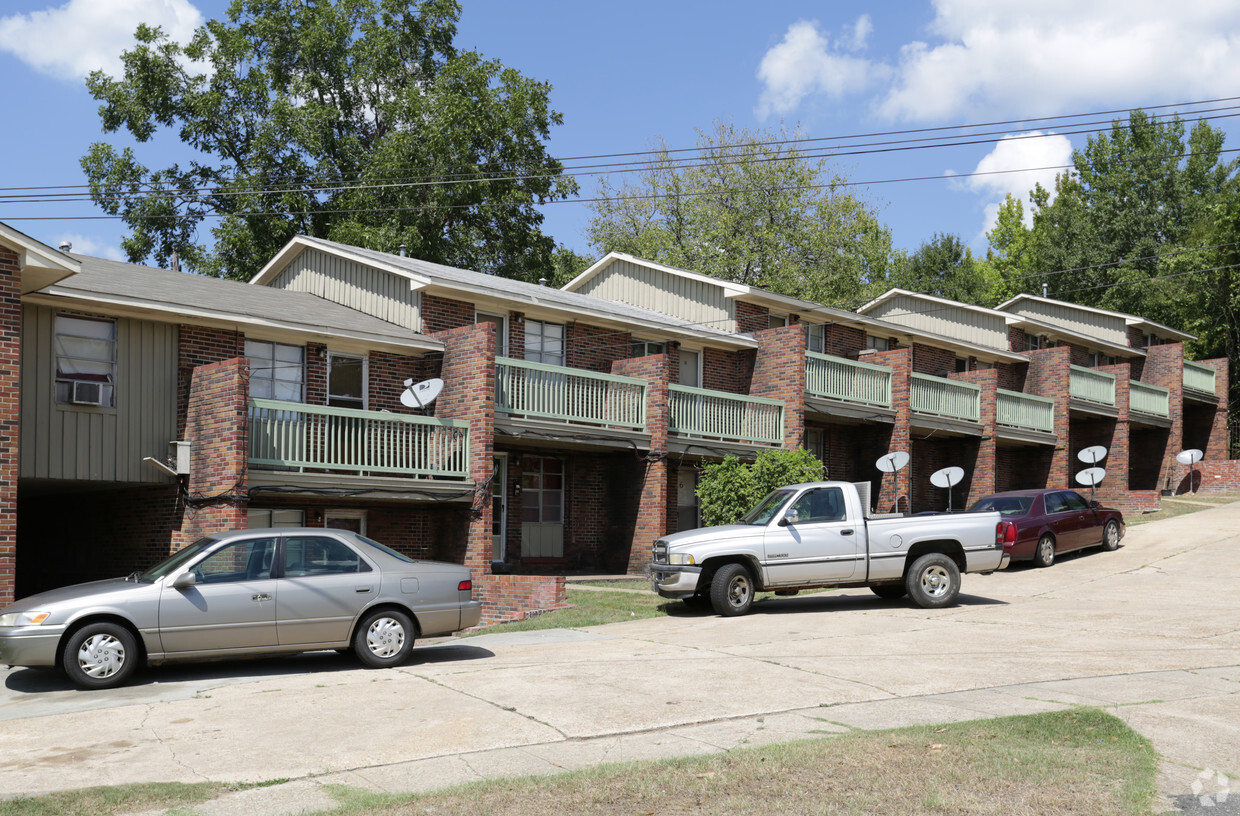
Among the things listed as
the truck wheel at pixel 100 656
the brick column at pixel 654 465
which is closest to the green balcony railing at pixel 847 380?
the brick column at pixel 654 465

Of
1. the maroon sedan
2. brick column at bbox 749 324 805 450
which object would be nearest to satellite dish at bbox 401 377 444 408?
brick column at bbox 749 324 805 450

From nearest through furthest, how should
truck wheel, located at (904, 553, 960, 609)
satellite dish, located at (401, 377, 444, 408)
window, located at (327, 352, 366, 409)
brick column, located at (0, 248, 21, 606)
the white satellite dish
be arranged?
brick column, located at (0, 248, 21, 606)
truck wheel, located at (904, 553, 960, 609)
satellite dish, located at (401, 377, 444, 408)
window, located at (327, 352, 366, 409)
the white satellite dish

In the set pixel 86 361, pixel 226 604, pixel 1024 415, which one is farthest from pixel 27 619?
pixel 1024 415

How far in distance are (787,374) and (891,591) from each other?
9.58 meters

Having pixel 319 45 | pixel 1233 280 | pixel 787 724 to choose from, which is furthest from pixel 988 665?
pixel 1233 280

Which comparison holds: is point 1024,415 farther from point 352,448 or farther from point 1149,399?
point 352,448

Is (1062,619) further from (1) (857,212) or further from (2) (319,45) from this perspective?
(1) (857,212)

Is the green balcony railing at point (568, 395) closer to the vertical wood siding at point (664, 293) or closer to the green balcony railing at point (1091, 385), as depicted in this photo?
the vertical wood siding at point (664, 293)

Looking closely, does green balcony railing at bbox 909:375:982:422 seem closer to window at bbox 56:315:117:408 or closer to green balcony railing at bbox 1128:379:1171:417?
green balcony railing at bbox 1128:379:1171:417

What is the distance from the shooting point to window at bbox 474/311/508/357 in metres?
23.5

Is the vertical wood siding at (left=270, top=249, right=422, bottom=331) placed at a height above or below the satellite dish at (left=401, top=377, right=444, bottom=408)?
above

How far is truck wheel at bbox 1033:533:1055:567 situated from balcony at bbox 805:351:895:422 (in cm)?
645

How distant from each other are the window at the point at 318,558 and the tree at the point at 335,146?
1017 inches

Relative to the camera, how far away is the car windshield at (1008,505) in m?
22.6
